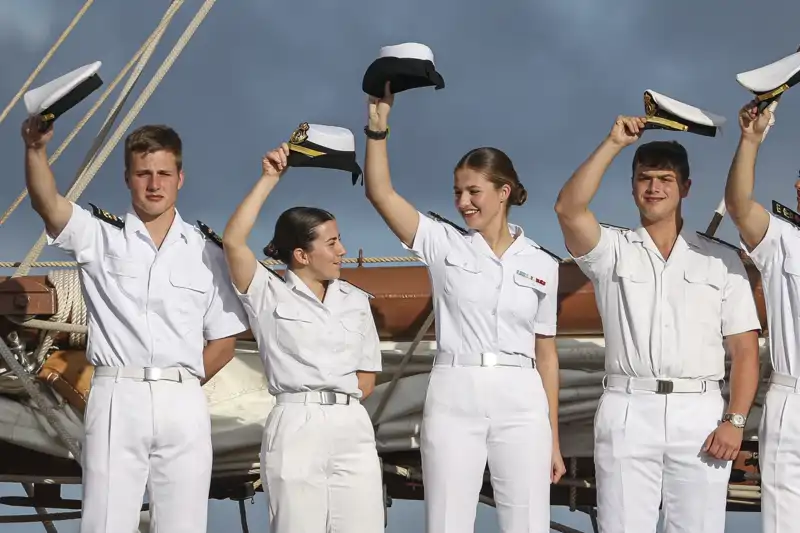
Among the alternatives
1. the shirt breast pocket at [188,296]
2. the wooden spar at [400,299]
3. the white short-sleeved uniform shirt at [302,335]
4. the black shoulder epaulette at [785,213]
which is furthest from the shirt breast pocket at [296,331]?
the black shoulder epaulette at [785,213]

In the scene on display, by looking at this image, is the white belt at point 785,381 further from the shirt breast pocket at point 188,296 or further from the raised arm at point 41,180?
the raised arm at point 41,180

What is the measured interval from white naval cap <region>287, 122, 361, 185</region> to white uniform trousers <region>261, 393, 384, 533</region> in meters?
0.83

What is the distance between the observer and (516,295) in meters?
5.07

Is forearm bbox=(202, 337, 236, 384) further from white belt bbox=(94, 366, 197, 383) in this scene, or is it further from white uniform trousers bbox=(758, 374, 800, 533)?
white uniform trousers bbox=(758, 374, 800, 533)

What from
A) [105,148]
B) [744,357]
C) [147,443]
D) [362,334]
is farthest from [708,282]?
[105,148]

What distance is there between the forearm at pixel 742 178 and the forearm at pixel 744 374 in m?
0.46

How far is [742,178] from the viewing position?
16.1 ft

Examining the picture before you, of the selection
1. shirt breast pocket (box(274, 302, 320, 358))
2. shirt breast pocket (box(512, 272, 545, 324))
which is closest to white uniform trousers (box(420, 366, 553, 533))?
shirt breast pocket (box(512, 272, 545, 324))

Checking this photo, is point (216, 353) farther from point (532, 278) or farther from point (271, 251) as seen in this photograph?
point (532, 278)

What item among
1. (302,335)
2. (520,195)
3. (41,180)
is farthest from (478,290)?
(41,180)

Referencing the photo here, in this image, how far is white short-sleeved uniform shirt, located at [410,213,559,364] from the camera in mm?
5000

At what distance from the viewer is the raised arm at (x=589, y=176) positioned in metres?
4.86

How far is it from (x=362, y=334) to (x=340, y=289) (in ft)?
0.59

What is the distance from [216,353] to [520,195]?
1.19m
